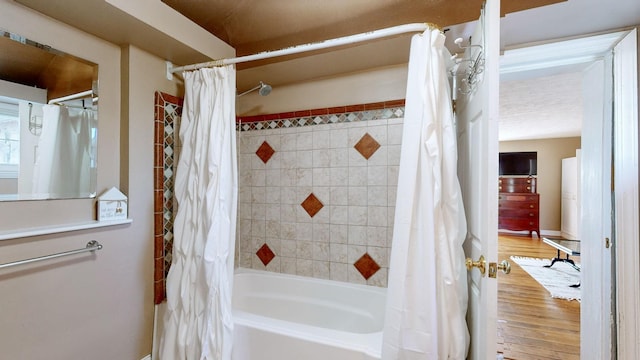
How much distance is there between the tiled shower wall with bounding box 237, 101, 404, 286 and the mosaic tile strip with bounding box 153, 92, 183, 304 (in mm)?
690

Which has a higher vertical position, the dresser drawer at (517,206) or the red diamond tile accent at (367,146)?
the red diamond tile accent at (367,146)

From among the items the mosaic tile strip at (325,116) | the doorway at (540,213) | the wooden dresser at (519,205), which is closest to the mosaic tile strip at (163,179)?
the mosaic tile strip at (325,116)

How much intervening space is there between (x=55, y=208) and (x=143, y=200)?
0.40m

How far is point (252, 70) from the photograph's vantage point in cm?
209

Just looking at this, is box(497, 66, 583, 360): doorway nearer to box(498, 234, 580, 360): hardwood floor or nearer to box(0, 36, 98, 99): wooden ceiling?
box(498, 234, 580, 360): hardwood floor

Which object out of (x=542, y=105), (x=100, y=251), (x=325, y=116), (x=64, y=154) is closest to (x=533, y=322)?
(x=325, y=116)

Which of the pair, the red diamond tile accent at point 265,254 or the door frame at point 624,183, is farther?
the red diamond tile accent at point 265,254

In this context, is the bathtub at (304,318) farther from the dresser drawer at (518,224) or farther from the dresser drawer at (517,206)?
the dresser drawer at (518,224)

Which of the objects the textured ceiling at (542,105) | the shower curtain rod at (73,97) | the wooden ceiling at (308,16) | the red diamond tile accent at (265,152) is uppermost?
the textured ceiling at (542,105)

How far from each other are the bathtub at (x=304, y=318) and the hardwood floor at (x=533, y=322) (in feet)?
3.93

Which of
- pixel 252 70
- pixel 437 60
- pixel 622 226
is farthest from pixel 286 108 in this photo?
pixel 622 226

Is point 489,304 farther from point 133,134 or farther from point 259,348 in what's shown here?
point 133,134

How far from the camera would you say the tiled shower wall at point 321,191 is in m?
2.04

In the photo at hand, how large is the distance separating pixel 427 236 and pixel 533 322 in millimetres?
2324
